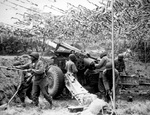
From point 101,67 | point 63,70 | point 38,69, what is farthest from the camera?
point 63,70

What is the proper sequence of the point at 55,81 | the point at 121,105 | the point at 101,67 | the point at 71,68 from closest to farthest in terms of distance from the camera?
the point at 121,105 → the point at 71,68 → the point at 101,67 → the point at 55,81

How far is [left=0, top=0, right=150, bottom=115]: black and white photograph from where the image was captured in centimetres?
619

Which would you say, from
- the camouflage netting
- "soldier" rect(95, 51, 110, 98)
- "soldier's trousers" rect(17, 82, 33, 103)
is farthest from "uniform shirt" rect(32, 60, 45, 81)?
"soldier" rect(95, 51, 110, 98)

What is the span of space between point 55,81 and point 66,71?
910 mm

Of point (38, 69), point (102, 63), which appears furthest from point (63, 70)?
point (38, 69)

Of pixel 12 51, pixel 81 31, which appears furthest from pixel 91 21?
pixel 12 51

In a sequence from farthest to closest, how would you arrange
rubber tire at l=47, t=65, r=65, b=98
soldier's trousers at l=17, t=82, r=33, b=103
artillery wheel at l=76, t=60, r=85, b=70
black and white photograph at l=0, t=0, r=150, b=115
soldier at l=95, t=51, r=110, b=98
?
artillery wheel at l=76, t=60, r=85, b=70
rubber tire at l=47, t=65, r=65, b=98
soldier at l=95, t=51, r=110, b=98
soldier's trousers at l=17, t=82, r=33, b=103
black and white photograph at l=0, t=0, r=150, b=115

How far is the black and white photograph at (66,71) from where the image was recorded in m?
6.19

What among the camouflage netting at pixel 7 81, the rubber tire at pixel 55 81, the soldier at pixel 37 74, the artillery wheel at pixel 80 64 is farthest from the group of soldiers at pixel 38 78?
the rubber tire at pixel 55 81

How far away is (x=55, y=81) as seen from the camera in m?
7.69

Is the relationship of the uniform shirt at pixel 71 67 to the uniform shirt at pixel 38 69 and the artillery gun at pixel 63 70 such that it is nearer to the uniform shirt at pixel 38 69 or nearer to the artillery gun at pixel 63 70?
the artillery gun at pixel 63 70

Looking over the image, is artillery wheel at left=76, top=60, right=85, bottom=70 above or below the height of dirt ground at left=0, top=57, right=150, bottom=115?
above

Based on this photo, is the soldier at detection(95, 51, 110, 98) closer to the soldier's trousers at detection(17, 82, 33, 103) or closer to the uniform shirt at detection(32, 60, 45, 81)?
the uniform shirt at detection(32, 60, 45, 81)

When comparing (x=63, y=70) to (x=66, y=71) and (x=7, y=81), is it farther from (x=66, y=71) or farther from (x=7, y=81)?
(x=7, y=81)
